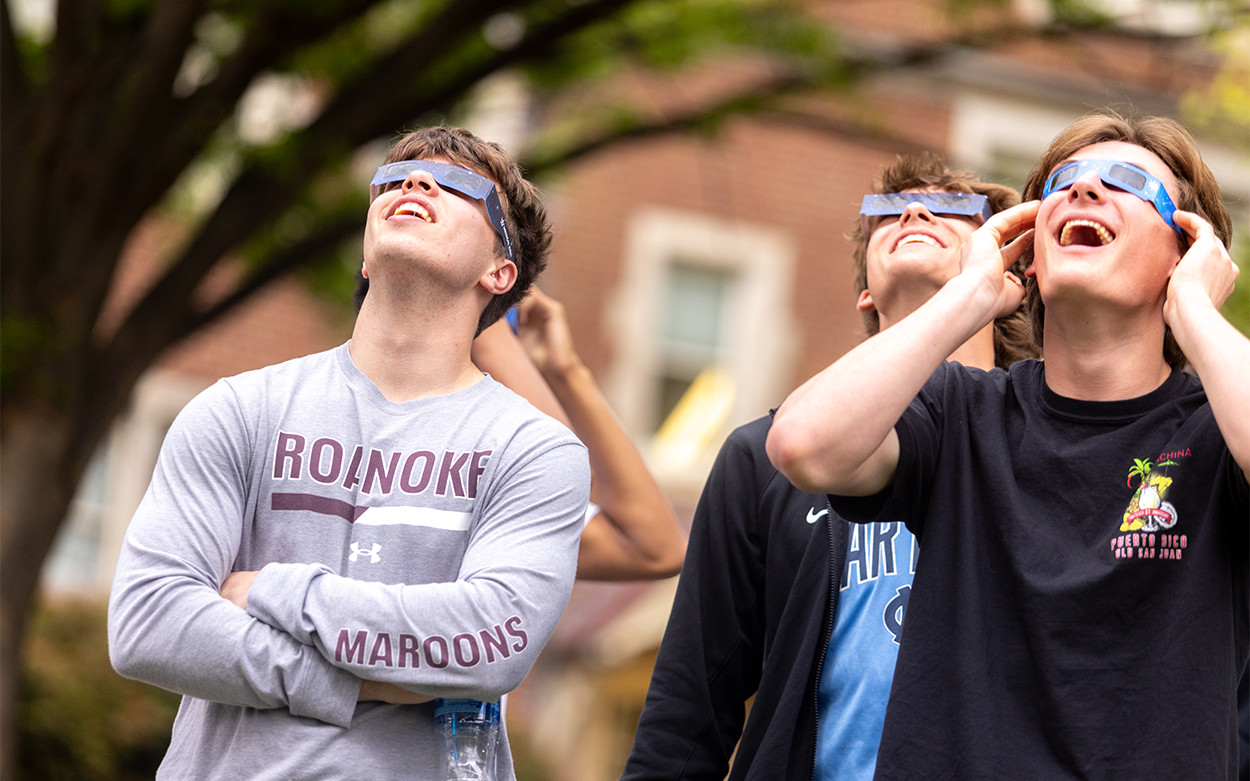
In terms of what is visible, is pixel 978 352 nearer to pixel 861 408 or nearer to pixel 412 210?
pixel 861 408

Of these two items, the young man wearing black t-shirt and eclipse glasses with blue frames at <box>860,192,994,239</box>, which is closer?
the young man wearing black t-shirt

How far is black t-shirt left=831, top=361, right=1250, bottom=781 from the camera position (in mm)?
2156

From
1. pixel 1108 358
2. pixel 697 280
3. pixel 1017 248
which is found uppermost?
pixel 697 280

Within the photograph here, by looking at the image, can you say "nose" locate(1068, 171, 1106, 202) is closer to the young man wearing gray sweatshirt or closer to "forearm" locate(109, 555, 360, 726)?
the young man wearing gray sweatshirt

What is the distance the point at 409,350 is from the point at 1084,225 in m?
1.25

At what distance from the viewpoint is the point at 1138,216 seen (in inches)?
96.0

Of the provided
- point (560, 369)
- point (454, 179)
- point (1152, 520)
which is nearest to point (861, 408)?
point (1152, 520)

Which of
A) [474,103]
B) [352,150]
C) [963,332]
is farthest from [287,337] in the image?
[963,332]

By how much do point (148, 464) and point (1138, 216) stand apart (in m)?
12.8

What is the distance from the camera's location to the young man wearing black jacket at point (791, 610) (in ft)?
8.70

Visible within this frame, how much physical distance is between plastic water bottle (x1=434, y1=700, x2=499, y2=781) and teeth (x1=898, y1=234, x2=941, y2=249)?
1330mm

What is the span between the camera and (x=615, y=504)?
3555mm

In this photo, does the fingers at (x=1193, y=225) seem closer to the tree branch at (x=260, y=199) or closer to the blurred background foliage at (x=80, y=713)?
the tree branch at (x=260, y=199)

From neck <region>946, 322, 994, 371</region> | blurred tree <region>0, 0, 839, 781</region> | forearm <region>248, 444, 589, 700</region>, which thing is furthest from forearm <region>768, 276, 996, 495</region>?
blurred tree <region>0, 0, 839, 781</region>
